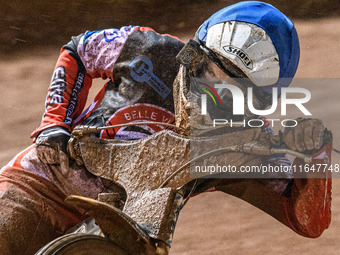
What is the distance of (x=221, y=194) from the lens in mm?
2547

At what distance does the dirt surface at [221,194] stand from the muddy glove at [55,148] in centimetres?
103

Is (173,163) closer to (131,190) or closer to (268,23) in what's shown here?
(131,190)

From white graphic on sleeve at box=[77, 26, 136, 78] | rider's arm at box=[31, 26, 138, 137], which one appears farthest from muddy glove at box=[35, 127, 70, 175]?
white graphic on sleeve at box=[77, 26, 136, 78]

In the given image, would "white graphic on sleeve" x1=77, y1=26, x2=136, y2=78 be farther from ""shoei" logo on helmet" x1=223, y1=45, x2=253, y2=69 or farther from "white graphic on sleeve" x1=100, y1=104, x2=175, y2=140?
""shoei" logo on helmet" x1=223, y1=45, x2=253, y2=69

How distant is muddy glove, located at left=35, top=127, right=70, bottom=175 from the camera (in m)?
1.34

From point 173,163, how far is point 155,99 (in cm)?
22

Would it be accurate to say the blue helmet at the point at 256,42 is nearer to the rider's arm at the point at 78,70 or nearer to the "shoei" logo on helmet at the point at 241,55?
the "shoei" logo on helmet at the point at 241,55

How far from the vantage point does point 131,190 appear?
3.96 ft

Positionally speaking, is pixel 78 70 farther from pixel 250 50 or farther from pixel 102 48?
pixel 250 50

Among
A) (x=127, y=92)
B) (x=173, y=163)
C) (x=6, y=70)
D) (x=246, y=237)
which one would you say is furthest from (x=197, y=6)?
(x=173, y=163)

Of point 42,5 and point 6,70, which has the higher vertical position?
point 42,5

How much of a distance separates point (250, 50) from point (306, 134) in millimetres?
198

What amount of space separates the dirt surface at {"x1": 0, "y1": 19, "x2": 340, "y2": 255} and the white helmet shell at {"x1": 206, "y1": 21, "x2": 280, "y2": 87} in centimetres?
119

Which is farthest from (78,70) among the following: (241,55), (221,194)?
(221,194)
